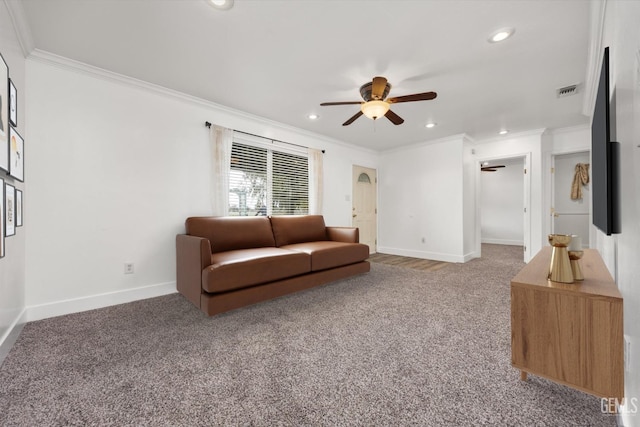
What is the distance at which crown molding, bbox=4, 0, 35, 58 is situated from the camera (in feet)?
5.78

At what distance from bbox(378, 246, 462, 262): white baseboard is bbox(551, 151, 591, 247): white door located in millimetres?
3104

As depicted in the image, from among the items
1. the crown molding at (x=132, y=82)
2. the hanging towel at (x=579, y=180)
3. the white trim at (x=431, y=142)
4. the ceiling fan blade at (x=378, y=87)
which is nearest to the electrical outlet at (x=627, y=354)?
the ceiling fan blade at (x=378, y=87)

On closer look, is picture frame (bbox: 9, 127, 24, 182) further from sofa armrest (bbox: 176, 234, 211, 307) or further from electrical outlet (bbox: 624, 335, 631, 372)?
electrical outlet (bbox: 624, 335, 631, 372)

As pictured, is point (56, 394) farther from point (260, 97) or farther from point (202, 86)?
point (260, 97)

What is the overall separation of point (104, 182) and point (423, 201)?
16.9 feet

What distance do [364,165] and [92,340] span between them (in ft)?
16.8

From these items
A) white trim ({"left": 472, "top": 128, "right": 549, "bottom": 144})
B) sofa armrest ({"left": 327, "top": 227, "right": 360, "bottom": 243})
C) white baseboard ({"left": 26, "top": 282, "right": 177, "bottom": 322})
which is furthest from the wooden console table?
white trim ({"left": 472, "top": 128, "right": 549, "bottom": 144})

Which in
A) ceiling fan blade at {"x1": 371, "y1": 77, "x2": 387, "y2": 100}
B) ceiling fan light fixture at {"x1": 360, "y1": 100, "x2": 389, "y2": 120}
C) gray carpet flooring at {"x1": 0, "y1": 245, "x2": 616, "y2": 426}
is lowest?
gray carpet flooring at {"x1": 0, "y1": 245, "x2": 616, "y2": 426}

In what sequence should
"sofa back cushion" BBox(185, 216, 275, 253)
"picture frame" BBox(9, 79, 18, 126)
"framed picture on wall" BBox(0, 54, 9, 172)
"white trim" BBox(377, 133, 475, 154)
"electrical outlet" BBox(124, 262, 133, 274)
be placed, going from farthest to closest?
"white trim" BBox(377, 133, 475, 154) < "sofa back cushion" BBox(185, 216, 275, 253) < "electrical outlet" BBox(124, 262, 133, 274) < "picture frame" BBox(9, 79, 18, 126) < "framed picture on wall" BBox(0, 54, 9, 172)

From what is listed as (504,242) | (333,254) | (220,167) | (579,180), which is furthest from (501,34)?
(504,242)

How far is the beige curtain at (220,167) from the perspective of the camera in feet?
11.2

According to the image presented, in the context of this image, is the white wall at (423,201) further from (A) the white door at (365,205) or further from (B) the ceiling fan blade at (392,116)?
(B) the ceiling fan blade at (392,116)

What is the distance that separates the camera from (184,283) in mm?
2719

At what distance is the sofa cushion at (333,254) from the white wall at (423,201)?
2.08m
